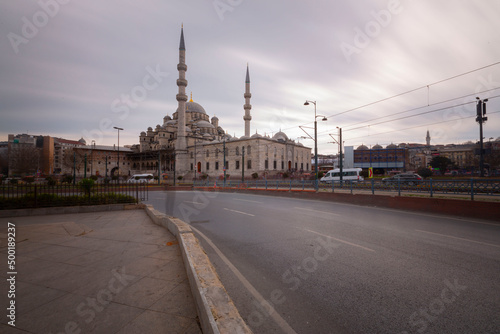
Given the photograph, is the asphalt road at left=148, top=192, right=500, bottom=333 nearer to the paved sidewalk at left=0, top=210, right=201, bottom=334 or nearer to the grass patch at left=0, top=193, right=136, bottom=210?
the paved sidewalk at left=0, top=210, right=201, bottom=334

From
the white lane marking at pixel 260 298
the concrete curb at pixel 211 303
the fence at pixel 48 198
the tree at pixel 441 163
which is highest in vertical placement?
the tree at pixel 441 163

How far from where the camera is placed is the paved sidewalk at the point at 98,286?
2.54m

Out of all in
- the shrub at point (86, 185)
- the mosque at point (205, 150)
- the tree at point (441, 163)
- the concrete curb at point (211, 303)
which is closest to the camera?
the concrete curb at point (211, 303)

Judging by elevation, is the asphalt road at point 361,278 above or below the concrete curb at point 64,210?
below

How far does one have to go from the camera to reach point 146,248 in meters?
5.10

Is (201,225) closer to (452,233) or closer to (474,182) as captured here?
(452,233)

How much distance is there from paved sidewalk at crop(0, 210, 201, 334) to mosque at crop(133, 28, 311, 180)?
115 ft

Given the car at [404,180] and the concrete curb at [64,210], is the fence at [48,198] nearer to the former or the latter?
the concrete curb at [64,210]

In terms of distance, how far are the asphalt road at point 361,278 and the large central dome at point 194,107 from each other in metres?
73.8

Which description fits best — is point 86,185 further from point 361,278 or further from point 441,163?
point 441,163

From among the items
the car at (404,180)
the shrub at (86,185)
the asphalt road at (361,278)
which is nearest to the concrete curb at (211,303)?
the asphalt road at (361,278)

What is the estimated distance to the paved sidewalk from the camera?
2537 millimetres

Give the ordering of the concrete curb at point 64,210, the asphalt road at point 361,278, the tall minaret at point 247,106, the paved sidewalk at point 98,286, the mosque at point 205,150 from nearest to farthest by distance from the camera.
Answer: the paved sidewalk at point 98,286
the asphalt road at point 361,278
the concrete curb at point 64,210
the mosque at point 205,150
the tall minaret at point 247,106

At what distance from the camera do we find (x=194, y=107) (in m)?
76.5
